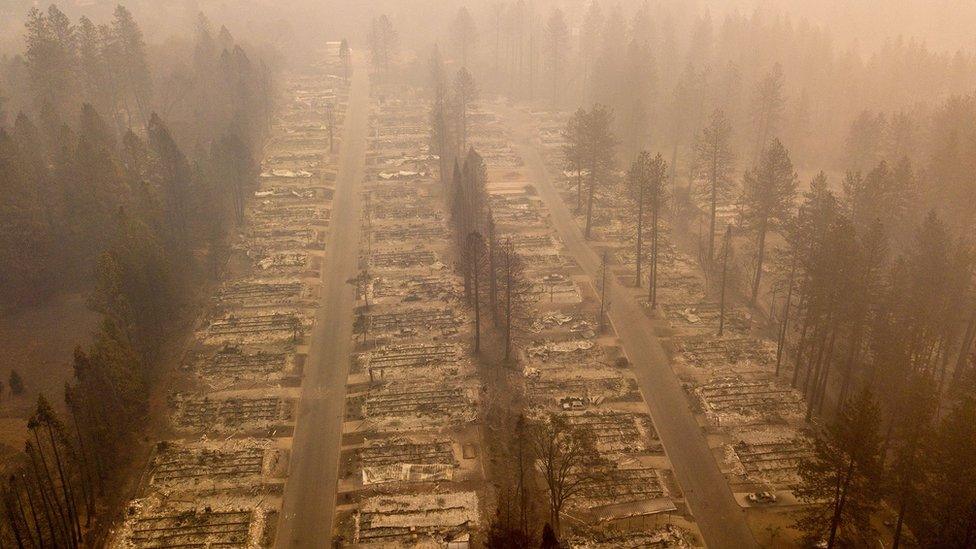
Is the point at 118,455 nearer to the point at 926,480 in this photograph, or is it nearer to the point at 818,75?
the point at 926,480

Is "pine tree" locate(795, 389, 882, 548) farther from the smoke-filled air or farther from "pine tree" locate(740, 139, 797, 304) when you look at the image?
"pine tree" locate(740, 139, 797, 304)

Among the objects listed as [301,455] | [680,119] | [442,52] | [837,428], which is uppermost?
[442,52]

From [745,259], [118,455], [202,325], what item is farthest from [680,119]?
[118,455]

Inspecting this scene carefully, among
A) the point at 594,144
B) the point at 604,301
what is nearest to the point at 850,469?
the point at 604,301

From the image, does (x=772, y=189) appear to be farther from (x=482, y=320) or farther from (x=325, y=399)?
(x=325, y=399)

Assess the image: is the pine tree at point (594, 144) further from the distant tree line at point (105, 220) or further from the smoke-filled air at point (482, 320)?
the distant tree line at point (105, 220)

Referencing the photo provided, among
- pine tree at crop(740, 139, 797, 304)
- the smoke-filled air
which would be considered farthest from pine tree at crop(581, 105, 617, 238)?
pine tree at crop(740, 139, 797, 304)
